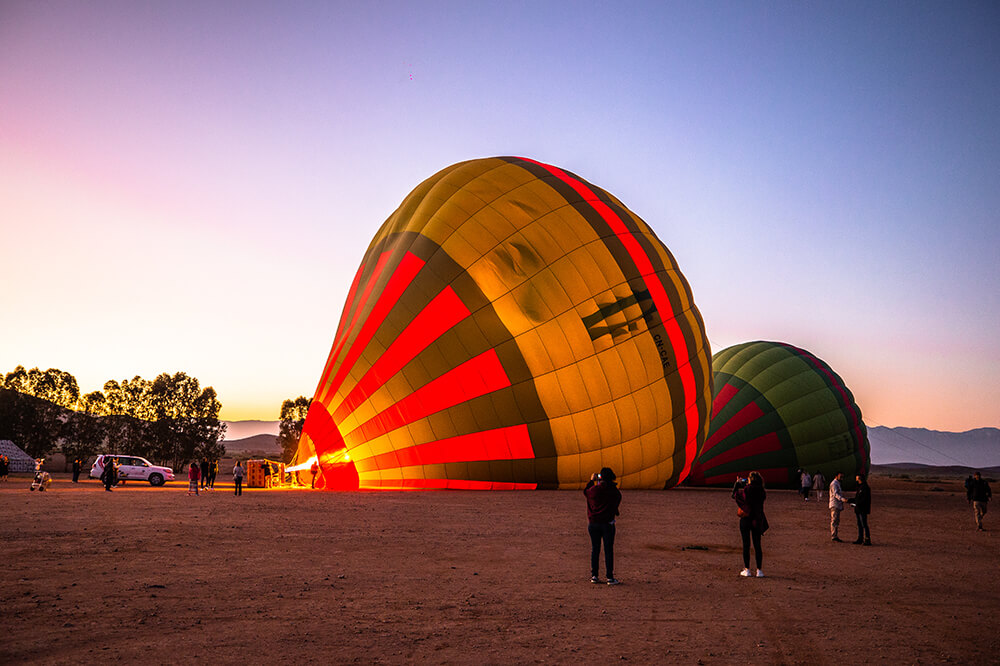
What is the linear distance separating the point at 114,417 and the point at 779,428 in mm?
48975

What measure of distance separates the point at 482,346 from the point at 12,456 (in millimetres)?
38725

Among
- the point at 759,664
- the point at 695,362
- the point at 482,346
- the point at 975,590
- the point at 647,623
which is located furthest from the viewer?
the point at 695,362

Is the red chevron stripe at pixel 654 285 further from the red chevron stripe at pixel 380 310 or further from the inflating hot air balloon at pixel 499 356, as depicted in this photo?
the red chevron stripe at pixel 380 310

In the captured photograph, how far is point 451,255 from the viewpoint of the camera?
15312 millimetres

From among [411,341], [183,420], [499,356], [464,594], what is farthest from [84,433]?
[464,594]

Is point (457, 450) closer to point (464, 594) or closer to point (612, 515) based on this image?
point (612, 515)

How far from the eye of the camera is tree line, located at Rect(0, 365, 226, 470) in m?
49.2

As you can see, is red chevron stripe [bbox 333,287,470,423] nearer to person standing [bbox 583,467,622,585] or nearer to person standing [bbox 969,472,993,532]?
person standing [bbox 583,467,622,585]

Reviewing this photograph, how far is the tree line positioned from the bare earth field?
4331 centimetres

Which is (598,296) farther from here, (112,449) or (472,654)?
(112,449)

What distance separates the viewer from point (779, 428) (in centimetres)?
2238

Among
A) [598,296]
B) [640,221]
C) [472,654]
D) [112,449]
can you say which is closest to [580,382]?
[598,296]

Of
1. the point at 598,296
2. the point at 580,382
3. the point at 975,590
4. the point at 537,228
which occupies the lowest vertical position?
the point at 975,590

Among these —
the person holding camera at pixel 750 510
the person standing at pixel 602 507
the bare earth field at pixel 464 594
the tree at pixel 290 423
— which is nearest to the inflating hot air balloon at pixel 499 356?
the bare earth field at pixel 464 594
